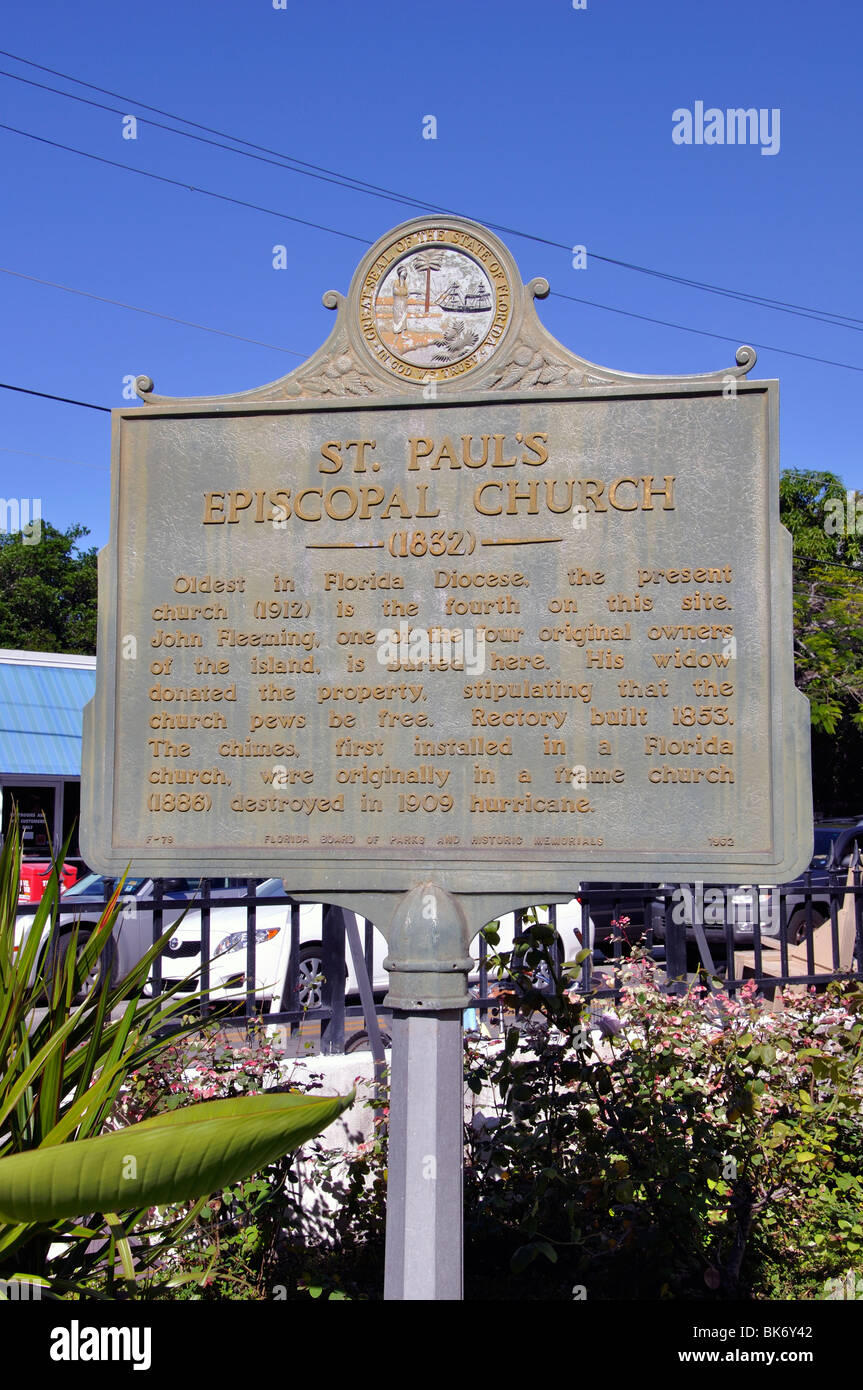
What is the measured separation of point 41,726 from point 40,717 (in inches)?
7.4

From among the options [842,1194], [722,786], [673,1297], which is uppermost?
[722,786]

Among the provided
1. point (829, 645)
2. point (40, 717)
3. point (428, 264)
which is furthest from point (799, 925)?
point (40, 717)

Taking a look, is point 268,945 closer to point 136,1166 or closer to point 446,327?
point 446,327

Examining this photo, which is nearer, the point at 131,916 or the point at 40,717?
the point at 131,916

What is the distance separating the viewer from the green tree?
137 feet

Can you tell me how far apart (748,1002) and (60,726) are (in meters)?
14.4

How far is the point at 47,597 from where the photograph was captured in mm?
42156

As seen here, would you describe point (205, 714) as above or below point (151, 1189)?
above

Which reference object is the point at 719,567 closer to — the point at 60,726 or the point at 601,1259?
the point at 601,1259

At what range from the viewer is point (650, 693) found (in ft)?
11.7

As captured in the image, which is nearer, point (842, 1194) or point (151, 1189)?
point (151, 1189)
